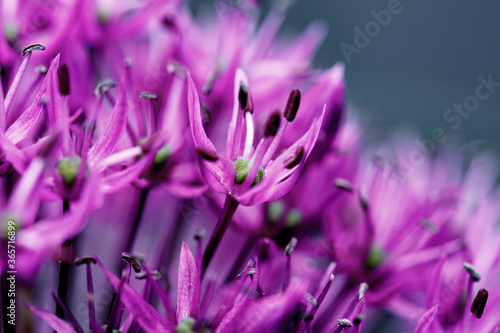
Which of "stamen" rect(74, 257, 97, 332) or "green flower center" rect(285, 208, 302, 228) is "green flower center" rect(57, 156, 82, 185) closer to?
"stamen" rect(74, 257, 97, 332)

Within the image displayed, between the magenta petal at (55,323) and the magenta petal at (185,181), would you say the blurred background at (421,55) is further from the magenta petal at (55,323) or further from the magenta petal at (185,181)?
the magenta petal at (55,323)

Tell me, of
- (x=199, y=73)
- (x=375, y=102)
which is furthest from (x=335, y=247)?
(x=375, y=102)

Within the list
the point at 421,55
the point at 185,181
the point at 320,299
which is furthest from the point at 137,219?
the point at 421,55

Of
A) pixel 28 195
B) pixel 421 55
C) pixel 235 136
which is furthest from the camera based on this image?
pixel 421 55

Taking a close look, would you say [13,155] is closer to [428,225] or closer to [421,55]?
Answer: [428,225]

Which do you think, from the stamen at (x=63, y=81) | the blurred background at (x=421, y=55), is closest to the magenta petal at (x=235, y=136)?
the stamen at (x=63, y=81)

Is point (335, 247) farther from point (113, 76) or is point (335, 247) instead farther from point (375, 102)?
point (375, 102)
